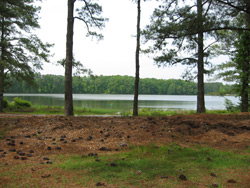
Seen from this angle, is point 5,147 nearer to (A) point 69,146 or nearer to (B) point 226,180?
(A) point 69,146

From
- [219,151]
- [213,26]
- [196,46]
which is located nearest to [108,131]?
[219,151]

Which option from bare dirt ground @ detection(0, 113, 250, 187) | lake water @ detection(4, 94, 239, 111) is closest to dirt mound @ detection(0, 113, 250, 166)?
bare dirt ground @ detection(0, 113, 250, 187)

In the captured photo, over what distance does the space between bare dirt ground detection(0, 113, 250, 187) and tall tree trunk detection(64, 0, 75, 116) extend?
3.52 meters

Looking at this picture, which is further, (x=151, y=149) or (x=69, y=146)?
(x=69, y=146)

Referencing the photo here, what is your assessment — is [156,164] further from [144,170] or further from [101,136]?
[101,136]

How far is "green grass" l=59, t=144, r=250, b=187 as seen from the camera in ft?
10.6

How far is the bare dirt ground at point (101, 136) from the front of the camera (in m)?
4.71

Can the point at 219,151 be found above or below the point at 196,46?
below

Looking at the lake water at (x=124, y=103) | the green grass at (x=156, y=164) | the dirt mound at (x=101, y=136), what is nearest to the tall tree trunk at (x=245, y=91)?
the dirt mound at (x=101, y=136)

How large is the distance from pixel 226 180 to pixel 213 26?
640 cm

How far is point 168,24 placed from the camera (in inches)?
371

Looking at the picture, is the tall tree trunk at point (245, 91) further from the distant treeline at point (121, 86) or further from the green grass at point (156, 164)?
the distant treeline at point (121, 86)

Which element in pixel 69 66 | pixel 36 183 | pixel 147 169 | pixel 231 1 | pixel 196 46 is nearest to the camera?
pixel 36 183

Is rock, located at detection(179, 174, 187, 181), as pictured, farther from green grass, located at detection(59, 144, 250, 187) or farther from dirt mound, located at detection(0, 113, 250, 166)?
dirt mound, located at detection(0, 113, 250, 166)
